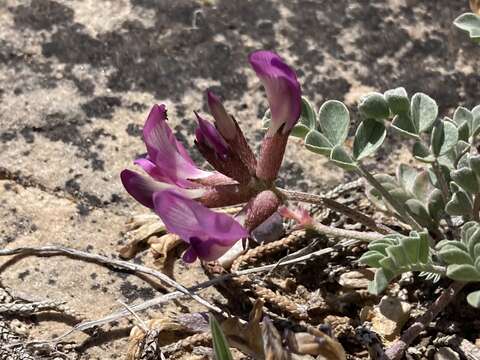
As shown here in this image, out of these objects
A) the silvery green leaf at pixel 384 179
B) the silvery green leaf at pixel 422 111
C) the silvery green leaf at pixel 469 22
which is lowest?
the silvery green leaf at pixel 384 179

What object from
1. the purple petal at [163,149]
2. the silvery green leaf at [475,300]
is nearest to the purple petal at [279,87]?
the purple petal at [163,149]

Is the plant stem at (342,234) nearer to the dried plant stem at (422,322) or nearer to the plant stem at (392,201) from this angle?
the plant stem at (392,201)

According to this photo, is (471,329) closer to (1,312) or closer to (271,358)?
(271,358)

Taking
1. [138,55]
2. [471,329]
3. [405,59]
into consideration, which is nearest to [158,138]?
[471,329]

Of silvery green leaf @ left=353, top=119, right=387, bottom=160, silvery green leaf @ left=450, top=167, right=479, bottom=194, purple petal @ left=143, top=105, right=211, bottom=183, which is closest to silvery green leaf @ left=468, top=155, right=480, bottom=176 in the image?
silvery green leaf @ left=450, top=167, right=479, bottom=194

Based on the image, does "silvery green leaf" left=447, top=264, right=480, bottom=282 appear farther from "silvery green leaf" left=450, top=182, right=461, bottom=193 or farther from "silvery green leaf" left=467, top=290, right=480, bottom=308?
"silvery green leaf" left=450, top=182, right=461, bottom=193
